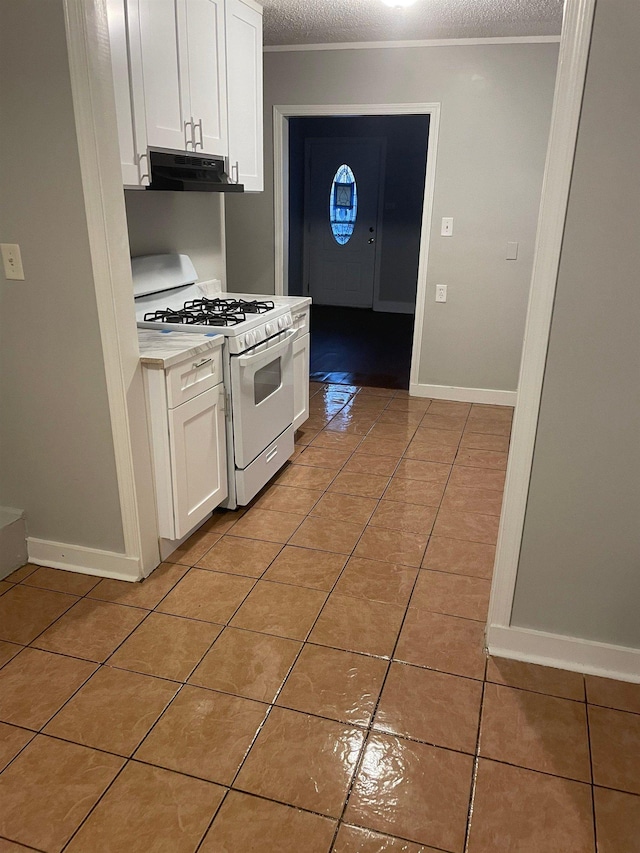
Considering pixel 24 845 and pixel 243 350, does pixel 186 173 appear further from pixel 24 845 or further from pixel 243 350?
pixel 24 845

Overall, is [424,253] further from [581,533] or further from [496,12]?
[581,533]

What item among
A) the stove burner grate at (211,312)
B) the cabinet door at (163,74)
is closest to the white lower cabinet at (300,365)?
the stove burner grate at (211,312)

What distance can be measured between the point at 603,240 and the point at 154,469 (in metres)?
1.70

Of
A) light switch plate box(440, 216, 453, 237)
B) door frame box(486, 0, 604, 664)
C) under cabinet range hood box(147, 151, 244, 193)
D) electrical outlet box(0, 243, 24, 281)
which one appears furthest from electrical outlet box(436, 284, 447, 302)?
electrical outlet box(0, 243, 24, 281)

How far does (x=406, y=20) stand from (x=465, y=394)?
2.41 meters

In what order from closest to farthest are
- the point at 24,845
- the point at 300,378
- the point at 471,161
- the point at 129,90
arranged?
the point at 24,845
the point at 129,90
the point at 300,378
the point at 471,161

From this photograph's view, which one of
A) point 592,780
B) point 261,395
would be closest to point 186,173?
point 261,395

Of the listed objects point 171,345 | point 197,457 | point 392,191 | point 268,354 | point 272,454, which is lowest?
point 272,454

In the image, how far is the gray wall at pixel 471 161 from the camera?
13.1 feet

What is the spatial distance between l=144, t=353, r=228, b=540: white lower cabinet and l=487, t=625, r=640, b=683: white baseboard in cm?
123

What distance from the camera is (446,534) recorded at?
2.78 m

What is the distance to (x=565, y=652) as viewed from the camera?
1.99 m

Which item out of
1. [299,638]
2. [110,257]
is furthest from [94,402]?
[299,638]

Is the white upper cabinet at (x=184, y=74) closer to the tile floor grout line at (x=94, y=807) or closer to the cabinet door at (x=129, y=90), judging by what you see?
the cabinet door at (x=129, y=90)
